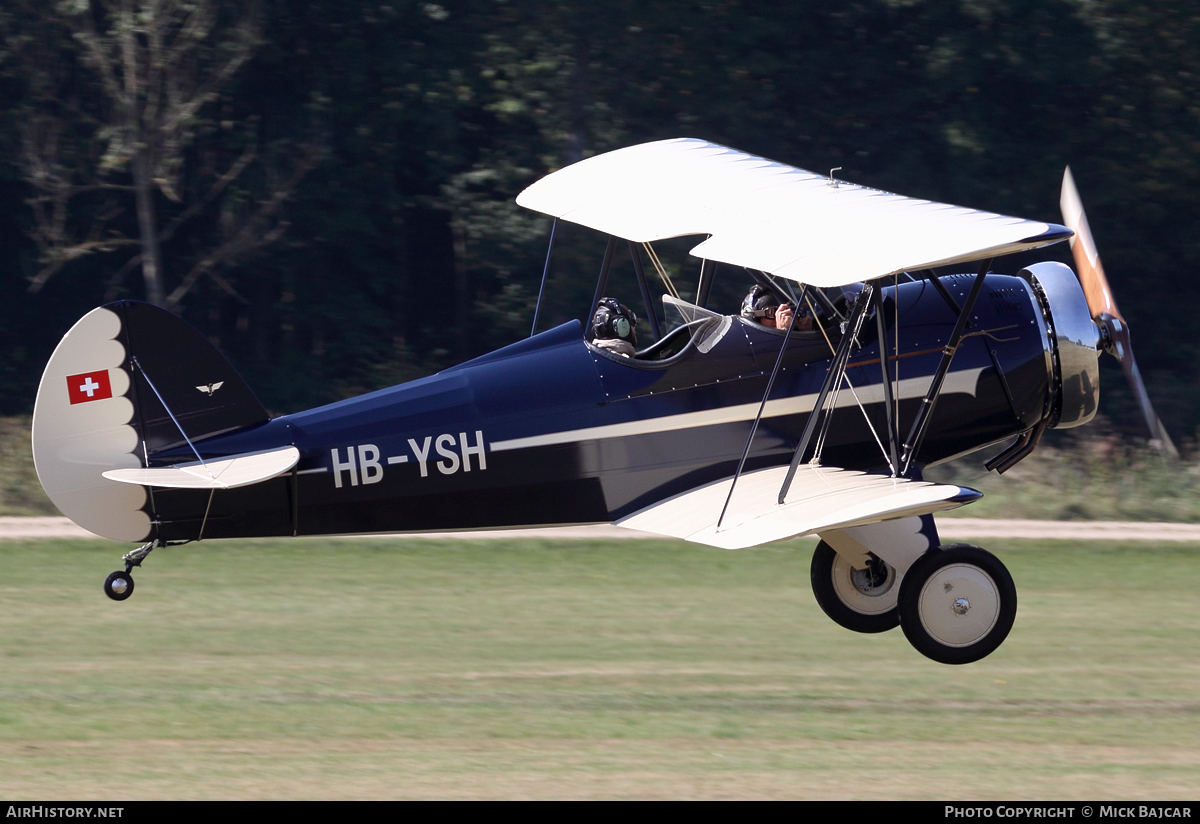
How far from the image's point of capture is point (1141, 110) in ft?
77.0

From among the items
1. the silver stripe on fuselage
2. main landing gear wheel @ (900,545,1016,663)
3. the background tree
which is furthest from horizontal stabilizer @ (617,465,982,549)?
the background tree

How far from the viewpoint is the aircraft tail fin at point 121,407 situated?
876 cm

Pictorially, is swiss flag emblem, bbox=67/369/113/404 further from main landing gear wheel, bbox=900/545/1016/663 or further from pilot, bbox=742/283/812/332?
main landing gear wheel, bbox=900/545/1016/663

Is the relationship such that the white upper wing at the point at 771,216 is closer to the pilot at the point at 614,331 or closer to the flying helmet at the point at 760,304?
the pilot at the point at 614,331

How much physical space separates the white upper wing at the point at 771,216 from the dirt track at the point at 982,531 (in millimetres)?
6200

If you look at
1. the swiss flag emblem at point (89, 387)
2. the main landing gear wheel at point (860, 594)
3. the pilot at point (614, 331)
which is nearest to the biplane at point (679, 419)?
the swiss flag emblem at point (89, 387)

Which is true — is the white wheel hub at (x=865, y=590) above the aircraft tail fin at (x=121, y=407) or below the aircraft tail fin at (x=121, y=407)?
below

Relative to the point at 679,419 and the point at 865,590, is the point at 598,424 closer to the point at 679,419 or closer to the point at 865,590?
the point at 679,419

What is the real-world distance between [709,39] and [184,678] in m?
16.3

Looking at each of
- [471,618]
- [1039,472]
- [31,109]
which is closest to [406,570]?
[471,618]

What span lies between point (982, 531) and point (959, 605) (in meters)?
8.20

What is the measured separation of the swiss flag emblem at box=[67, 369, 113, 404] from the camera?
28.8ft

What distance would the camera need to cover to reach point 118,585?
8984mm

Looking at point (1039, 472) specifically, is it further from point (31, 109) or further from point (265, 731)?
point (31, 109)
